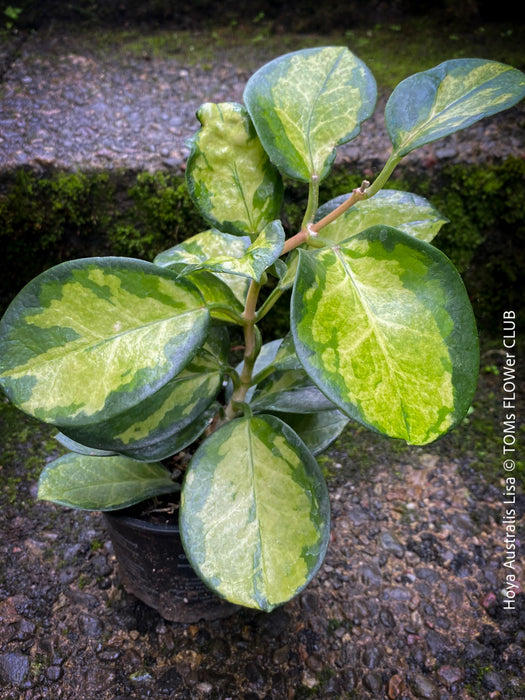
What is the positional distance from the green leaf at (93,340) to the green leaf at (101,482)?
283 mm

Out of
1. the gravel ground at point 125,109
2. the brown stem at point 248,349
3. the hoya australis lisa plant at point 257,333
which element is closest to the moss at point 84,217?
the gravel ground at point 125,109

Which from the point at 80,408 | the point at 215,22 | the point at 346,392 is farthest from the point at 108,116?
the point at 346,392

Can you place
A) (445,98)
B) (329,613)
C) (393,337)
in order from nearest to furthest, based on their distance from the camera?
(393,337) → (445,98) → (329,613)

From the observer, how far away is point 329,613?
1.14 meters

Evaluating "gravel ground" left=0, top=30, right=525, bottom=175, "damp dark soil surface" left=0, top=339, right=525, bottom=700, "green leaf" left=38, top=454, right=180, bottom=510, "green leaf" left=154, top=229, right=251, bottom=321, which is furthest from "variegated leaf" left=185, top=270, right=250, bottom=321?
"gravel ground" left=0, top=30, right=525, bottom=175

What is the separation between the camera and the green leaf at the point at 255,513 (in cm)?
75

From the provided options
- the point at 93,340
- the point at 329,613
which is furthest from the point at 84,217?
the point at 329,613

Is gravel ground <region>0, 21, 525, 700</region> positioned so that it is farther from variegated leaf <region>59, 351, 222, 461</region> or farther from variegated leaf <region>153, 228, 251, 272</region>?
variegated leaf <region>153, 228, 251, 272</region>

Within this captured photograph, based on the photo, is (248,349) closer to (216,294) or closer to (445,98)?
A: (216,294)

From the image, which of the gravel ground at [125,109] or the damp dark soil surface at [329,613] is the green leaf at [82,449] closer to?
the damp dark soil surface at [329,613]

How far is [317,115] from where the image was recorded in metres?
0.79

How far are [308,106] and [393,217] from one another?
202mm

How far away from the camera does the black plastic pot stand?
0.96 metres

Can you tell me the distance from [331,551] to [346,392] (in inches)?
30.1
